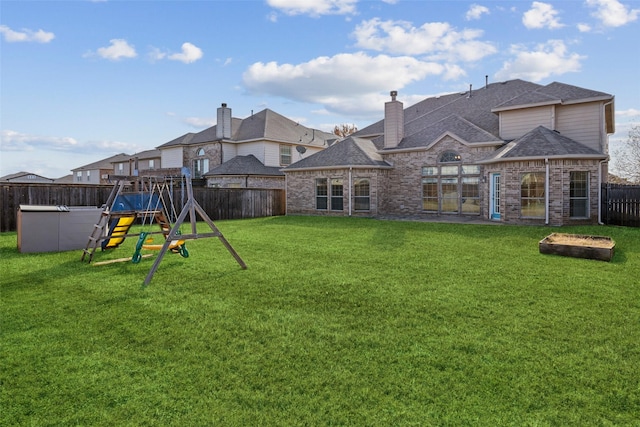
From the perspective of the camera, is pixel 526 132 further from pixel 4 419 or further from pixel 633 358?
pixel 4 419

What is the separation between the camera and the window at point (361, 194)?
1981 centimetres

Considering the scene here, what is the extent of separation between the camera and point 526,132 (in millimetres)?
17359

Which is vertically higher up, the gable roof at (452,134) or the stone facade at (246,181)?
the gable roof at (452,134)

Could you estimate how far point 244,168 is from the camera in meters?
27.7

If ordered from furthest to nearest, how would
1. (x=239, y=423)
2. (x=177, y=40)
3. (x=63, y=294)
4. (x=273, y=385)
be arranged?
1. (x=177, y=40)
2. (x=63, y=294)
3. (x=273, y=385)
4. (x=239, y=423)

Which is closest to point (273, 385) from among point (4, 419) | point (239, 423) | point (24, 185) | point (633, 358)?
point (239, 423)

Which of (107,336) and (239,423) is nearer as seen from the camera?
(239,423)

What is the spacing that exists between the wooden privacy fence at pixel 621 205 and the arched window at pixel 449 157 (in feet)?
20.2

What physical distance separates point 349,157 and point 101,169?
43.2 meters

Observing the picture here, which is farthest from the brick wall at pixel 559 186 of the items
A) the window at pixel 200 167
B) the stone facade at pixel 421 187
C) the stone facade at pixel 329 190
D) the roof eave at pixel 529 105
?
the window at pixel 200 167

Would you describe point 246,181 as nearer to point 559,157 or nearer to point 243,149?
point 243,149

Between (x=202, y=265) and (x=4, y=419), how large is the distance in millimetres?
5268

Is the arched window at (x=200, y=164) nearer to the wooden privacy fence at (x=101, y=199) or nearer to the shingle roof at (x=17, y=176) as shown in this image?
the wooden privacy fence at (x=101, y=199)

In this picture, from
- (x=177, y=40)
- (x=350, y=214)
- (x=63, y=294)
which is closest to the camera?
(x=63, y=294)
